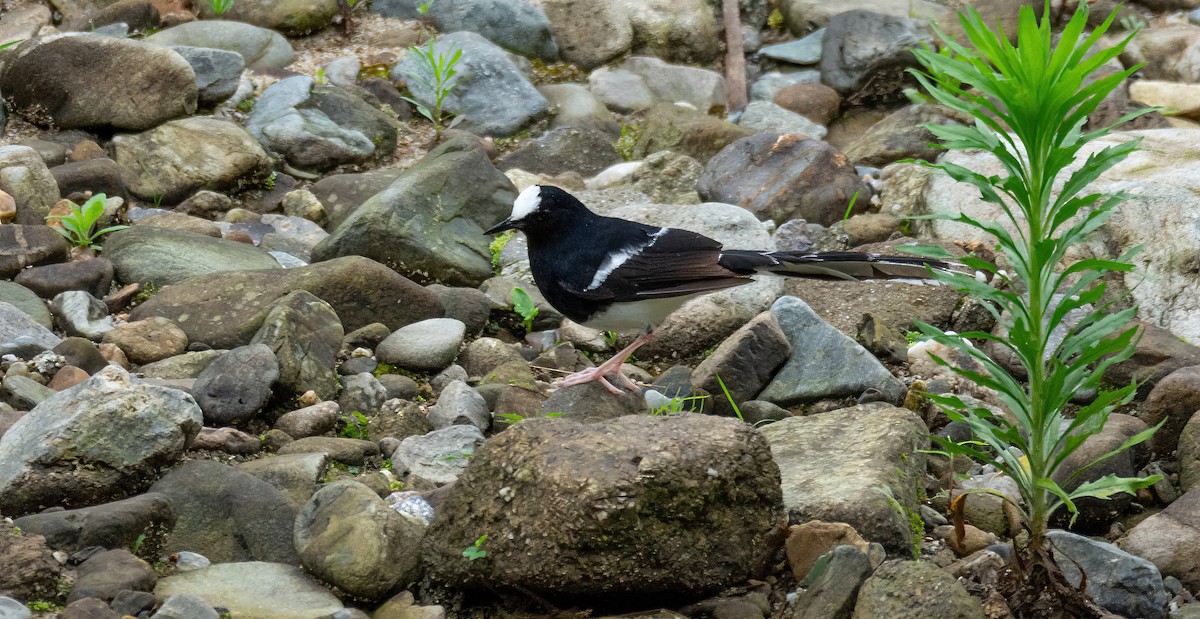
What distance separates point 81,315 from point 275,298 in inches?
36.9

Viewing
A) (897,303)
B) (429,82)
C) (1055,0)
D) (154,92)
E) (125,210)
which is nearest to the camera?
(897,303)

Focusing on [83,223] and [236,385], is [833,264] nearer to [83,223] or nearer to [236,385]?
[236,385]

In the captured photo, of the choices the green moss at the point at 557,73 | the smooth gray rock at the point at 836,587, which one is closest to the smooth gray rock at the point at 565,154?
the green moss at the point at 557,73

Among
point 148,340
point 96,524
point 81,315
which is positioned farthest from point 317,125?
point 96,524

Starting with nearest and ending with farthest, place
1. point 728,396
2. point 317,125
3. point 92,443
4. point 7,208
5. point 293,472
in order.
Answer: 1. point 92,443
2. point 293,472
3. point 728,396
4. point 7,208
5. point 317,125

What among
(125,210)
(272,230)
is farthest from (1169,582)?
(125,210)

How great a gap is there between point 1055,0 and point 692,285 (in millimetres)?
6674

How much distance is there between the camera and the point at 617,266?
5617 mm

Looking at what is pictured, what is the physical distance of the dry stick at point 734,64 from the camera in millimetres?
10141

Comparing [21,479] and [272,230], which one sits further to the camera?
[272,230]

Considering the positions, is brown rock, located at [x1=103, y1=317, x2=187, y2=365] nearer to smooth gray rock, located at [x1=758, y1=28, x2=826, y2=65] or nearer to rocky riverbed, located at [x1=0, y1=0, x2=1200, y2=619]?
rocky riverbed, located at [x1=0, y1=0, x2=1200, y2=619]

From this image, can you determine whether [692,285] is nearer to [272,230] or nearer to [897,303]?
[897,303]

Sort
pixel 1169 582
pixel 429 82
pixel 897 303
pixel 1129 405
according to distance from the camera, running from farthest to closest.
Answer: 1. pixel 429 82
2. pixel 897 303
3. pixel 1129 405
4. pixel 1169 582

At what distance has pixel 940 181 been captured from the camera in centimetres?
771
